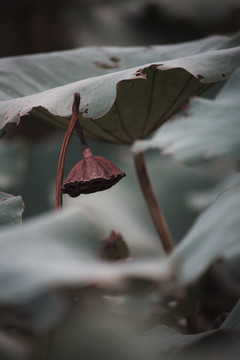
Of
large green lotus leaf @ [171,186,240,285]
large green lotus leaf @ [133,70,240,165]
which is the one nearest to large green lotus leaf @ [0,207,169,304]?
large green lotus leaf @ [171,186,240,285]

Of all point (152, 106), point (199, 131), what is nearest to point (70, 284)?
point (199, 131)

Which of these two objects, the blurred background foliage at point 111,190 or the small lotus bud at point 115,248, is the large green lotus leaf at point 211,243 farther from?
the small lotus bud at point 115,248

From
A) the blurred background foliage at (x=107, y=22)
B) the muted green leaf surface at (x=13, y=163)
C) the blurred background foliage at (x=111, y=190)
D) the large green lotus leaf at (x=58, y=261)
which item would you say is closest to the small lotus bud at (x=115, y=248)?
the blurred background foliage at (x=111, y=190)

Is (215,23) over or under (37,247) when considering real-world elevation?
under

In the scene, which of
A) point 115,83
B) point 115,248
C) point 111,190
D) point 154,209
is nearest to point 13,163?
point 111,190

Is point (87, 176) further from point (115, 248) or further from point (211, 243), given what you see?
point (211, 243)

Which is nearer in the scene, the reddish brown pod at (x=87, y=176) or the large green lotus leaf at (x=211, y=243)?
the large green lotus leaf at (x=211, y=243)

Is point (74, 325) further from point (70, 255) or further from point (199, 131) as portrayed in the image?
point (199, 131)
